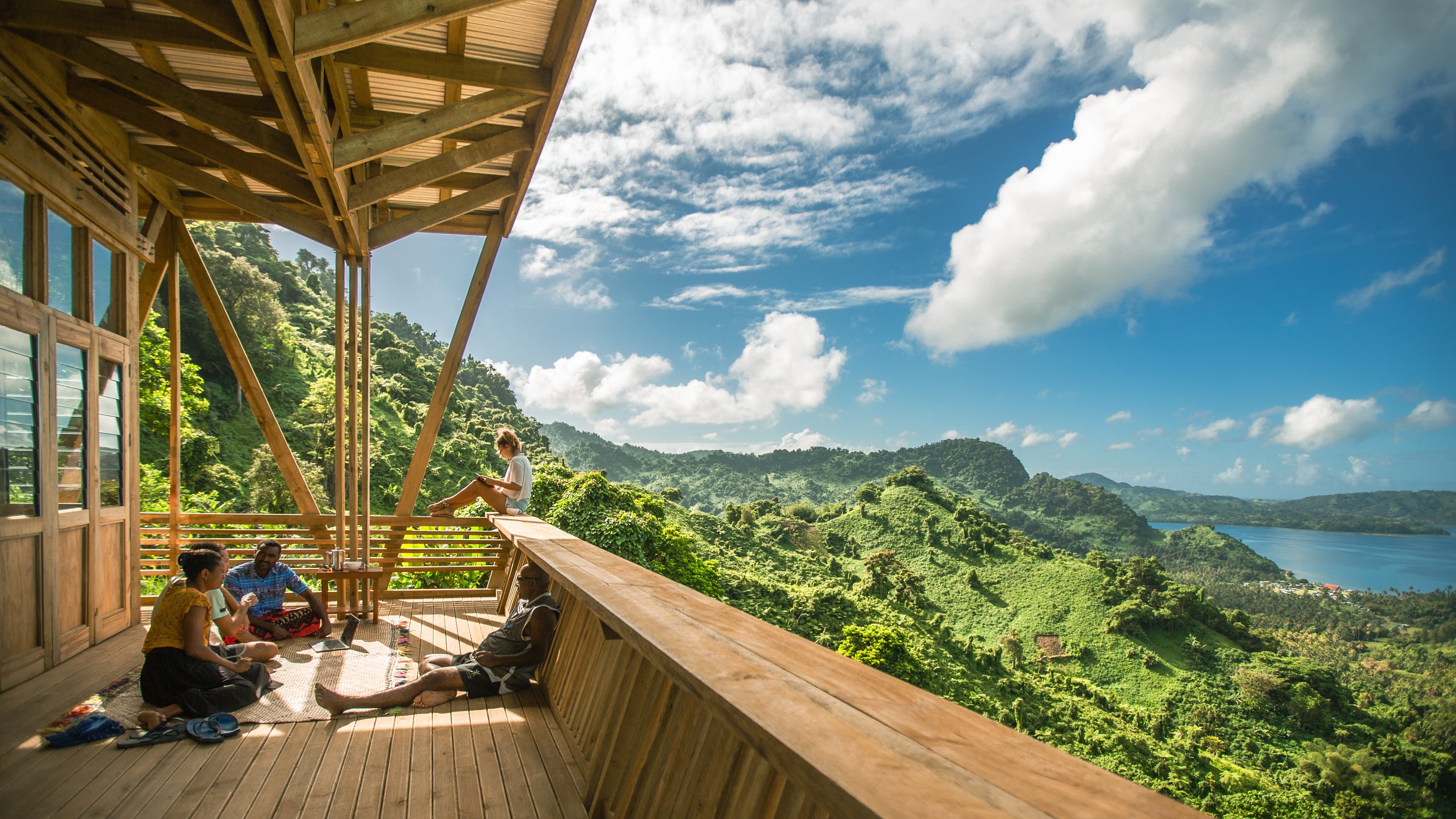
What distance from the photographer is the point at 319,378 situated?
30922 mm

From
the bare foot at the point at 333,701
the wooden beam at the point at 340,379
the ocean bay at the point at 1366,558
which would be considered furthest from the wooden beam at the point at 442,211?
the ocean bay at the point at 1366,558

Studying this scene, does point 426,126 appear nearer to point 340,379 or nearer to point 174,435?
point 340,379

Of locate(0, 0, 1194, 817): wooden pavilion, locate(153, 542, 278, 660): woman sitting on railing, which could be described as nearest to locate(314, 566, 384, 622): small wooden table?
locate(0, 0, 1194, 817): wooden pavilion

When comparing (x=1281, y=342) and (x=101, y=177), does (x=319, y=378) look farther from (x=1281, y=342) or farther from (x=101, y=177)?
(x=1281, y=342)

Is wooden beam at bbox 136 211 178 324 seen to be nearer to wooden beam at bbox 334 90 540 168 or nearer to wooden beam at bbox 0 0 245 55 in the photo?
wooden beam at bbox 0 0 245 55

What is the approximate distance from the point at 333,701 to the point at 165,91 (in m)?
2.88

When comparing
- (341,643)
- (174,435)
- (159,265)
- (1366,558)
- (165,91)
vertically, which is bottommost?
(1366,558)

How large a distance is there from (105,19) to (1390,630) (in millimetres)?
78266

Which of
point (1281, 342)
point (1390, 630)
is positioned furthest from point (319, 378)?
point (1281, 342)

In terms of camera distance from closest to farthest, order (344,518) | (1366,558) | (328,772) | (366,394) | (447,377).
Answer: (328,772) < (366,394) < (344,518) < (447,377) < (1366,558)

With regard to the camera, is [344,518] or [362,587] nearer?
[344,518]

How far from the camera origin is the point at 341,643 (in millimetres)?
3990

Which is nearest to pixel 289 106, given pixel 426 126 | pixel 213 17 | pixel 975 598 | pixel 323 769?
pixel 213 17

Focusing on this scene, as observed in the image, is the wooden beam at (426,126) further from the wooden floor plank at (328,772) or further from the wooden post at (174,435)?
the wooden post at (174,435)
